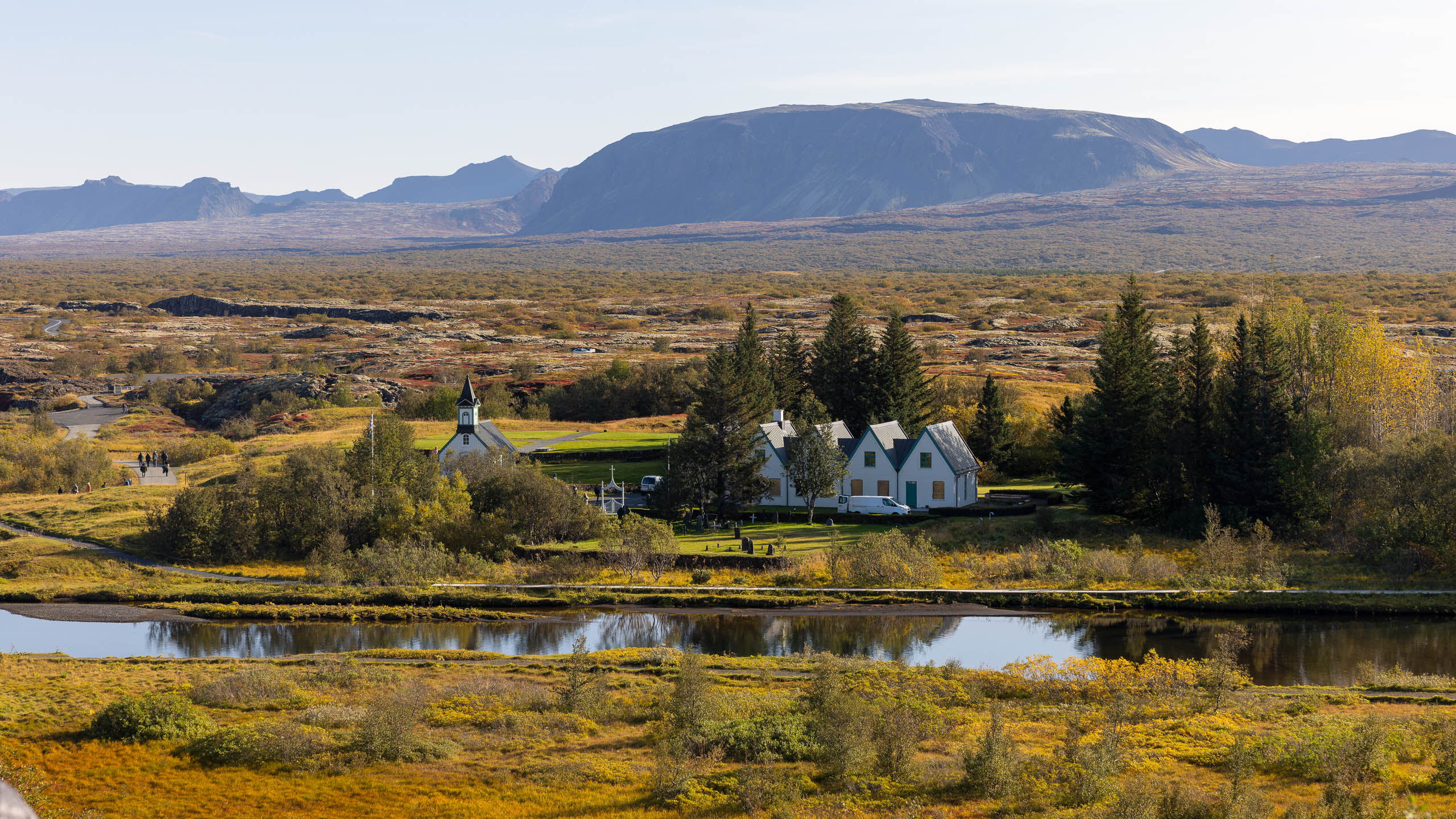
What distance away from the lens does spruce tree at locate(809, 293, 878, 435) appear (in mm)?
65812

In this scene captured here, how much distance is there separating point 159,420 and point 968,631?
245 ft

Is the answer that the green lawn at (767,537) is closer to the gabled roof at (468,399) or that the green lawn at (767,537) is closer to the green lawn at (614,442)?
the gabled roof at (468,399)

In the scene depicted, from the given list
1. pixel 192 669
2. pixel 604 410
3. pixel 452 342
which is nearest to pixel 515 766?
pixel 192 669

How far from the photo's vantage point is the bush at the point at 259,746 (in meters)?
24.9

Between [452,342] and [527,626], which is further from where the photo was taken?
[452,342]

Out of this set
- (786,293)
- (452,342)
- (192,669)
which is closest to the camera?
(192,669)

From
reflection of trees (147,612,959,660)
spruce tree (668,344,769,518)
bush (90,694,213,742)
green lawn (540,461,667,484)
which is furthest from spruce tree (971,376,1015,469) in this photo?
bush (90,694,213,742)

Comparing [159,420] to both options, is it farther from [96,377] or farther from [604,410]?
[604,410]

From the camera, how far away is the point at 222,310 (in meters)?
178

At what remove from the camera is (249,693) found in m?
29.9

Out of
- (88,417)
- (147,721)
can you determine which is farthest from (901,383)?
(88,417)

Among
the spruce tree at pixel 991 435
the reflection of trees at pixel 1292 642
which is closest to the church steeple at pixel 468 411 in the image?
the spruce tree at pixel 991 435

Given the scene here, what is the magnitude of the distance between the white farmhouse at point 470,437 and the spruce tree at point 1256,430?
3199cm

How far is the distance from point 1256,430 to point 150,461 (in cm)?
6037
